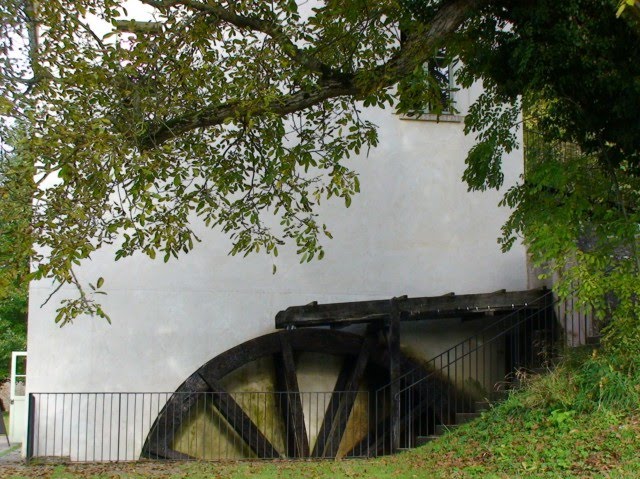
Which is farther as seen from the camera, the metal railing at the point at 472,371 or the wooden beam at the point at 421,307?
the wooden beam at the point at 421,307

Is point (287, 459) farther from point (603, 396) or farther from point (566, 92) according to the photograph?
point (566, 92)

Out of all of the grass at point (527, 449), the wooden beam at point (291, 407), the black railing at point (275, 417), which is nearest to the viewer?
the grass at point (527, 449)

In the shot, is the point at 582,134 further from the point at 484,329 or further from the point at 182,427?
the point at 182,427

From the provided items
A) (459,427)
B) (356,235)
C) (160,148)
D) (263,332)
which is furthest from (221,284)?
(160,148)

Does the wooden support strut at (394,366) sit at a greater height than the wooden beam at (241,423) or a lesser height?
greater

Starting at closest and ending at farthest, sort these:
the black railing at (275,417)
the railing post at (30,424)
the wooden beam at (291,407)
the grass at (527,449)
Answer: the grass at (527,449)
the railing post at (30,424)
the black railing at (275,417)
the wooden beam at (291,407)

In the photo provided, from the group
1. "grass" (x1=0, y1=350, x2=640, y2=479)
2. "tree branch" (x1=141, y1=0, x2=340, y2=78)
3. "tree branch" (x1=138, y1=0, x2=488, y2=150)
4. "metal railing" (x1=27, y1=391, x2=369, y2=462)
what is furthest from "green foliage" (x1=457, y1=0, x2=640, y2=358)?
"metal railing" (x1=27, y1=391, x2=369, y2=462)

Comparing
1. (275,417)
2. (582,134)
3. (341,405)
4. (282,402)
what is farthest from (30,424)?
(582,134)

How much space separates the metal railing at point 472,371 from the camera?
44.3ft

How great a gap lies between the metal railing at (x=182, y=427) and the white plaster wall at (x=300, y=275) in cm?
36

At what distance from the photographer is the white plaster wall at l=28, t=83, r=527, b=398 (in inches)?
564

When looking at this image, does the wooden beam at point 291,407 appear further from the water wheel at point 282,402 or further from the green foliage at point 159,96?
the green foliage at point 159,96

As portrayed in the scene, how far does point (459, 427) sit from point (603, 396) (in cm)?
269


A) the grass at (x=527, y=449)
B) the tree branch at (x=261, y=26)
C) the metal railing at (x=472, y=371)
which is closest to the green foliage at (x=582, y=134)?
the grass at (x=527, y=449)
